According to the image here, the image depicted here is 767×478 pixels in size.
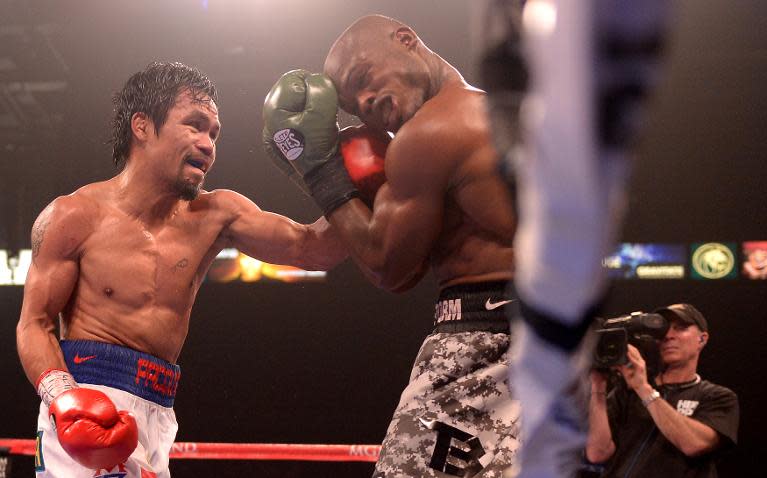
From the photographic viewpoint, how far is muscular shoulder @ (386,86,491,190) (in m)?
1.74

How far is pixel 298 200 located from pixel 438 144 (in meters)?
4.38

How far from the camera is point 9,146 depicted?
6105 mm

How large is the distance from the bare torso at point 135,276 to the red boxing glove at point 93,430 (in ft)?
0.99

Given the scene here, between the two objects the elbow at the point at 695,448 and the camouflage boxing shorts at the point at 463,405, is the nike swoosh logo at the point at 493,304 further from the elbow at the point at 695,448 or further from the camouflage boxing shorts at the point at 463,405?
the elbow at the point at 695,448

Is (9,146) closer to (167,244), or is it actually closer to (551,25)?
(167,244)

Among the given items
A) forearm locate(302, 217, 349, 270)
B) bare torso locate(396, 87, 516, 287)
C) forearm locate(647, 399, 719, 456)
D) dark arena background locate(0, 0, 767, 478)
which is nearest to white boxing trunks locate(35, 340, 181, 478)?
forearm locate(302, 217, 349, 270)

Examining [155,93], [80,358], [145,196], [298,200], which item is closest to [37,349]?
[80,358]

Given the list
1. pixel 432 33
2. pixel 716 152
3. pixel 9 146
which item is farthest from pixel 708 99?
pixel 9 146

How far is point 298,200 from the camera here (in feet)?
19.9

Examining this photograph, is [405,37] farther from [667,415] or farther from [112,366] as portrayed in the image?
[667,415]

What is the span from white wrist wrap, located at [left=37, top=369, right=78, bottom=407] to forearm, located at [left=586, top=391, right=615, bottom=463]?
Answer: 195 centimetres

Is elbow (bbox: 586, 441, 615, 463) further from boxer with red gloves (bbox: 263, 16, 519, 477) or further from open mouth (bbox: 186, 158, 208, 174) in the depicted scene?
open mouth (bbox: 186, 158, 208, 174)

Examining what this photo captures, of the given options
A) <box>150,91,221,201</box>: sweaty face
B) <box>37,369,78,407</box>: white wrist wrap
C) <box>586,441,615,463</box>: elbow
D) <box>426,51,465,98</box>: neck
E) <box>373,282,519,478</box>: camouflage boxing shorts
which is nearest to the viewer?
<box>373,282,519,478</box>: camouflage boxing shorts

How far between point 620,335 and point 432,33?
3.19 metres
